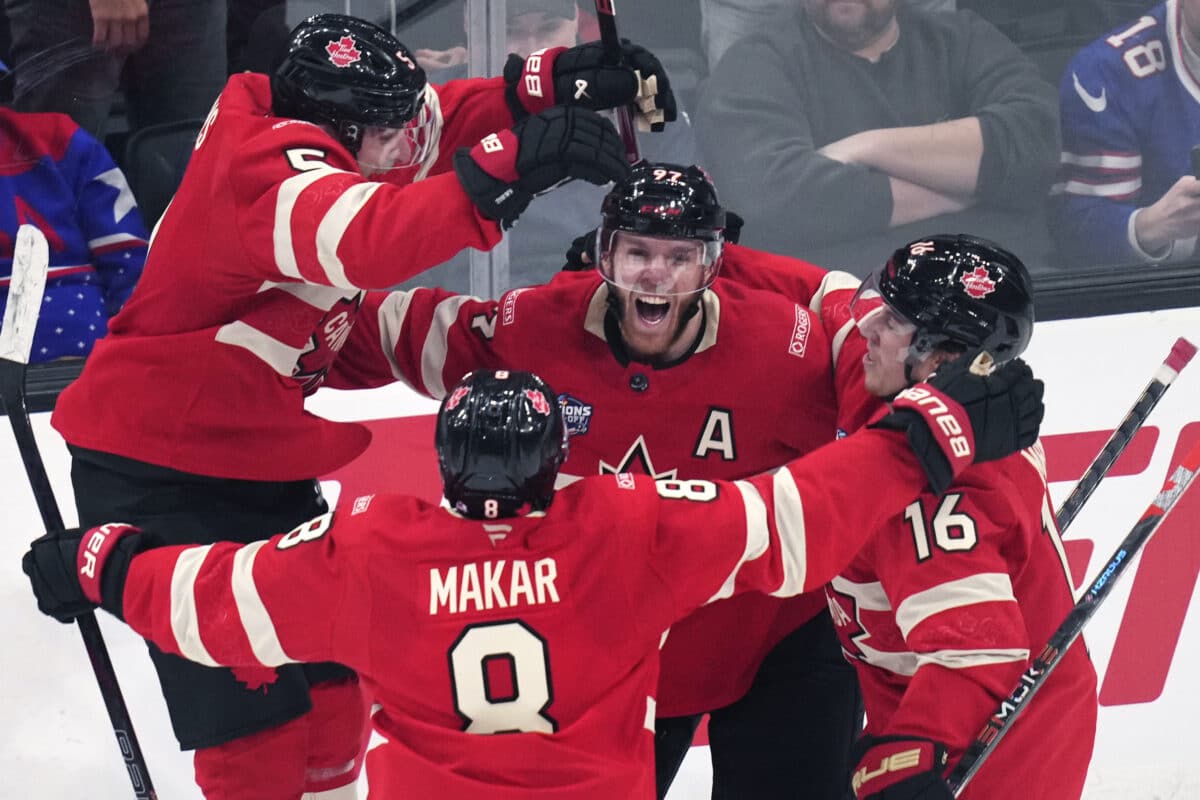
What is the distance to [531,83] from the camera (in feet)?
8.51

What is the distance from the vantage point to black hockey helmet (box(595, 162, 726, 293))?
231cm

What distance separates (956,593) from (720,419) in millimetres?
517

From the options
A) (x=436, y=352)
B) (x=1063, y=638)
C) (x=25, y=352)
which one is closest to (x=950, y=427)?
(x=1063, y=638)

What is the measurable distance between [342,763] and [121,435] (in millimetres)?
642

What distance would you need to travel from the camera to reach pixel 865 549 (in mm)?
2273

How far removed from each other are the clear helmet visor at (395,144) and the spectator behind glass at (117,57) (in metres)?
0.72

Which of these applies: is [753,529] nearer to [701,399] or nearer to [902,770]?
[902,770]

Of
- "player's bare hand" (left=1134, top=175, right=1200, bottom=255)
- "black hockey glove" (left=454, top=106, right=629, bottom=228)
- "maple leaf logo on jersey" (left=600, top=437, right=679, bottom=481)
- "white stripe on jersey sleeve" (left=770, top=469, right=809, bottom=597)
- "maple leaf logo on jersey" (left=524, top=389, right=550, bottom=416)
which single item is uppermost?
"black hockey glove" (left=454, top=106, right=629, bottom=228)

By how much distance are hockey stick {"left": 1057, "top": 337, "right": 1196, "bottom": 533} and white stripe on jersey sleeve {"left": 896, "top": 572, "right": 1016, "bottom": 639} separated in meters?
0.36

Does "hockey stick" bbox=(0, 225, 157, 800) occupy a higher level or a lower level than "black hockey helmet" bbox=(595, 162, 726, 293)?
lower

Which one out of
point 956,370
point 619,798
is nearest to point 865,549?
point 956,370

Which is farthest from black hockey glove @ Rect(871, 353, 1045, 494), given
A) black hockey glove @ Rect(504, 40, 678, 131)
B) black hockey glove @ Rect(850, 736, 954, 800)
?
black hockey glove @ Rect(504, 40, 678, 131)

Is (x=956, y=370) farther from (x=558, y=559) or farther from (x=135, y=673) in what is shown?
(x=135, y=673)

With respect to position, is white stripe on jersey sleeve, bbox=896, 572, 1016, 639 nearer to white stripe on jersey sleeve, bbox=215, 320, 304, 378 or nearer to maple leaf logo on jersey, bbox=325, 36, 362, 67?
white stripe on jersey sleeve, bbox=215, 320, 304, 378
